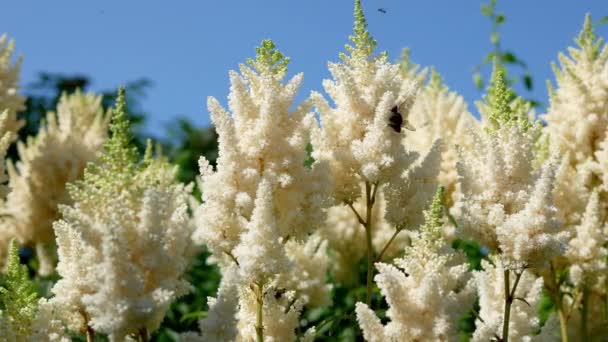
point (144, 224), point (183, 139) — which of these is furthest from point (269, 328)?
point (183, 139)

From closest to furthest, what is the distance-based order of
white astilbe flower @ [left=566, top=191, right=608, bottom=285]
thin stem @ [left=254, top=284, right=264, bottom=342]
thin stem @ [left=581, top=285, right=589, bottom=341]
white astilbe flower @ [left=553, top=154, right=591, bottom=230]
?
1. thin stem @ [left=254, top=284, right=264, bottom=342]
2. white astilbe flower @ [left=566, top=191, right=608, bottom=285]
3. white astilbe flower @ [left=553, top=154, right=591, bottom=230]
4. thin stem @ [left=581, top=285, right=589, bottom=341]

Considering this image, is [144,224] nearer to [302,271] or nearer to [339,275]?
[302,271]

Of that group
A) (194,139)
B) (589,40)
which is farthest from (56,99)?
(589,40)

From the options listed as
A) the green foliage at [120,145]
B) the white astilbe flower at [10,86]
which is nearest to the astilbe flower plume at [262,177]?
the green foliage at [120,145]

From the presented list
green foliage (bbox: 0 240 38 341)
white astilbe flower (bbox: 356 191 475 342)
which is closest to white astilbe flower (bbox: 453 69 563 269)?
white astilbe flower (bbox: 356 191 475 342)

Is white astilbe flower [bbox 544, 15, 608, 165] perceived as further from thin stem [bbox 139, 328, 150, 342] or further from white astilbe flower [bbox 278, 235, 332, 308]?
thin stem [bbox 139, 328, 150, 342]

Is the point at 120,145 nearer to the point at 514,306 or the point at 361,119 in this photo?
the point at 361,119

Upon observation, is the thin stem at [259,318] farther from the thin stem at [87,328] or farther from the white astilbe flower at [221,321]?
the thin stem at [87,328]
